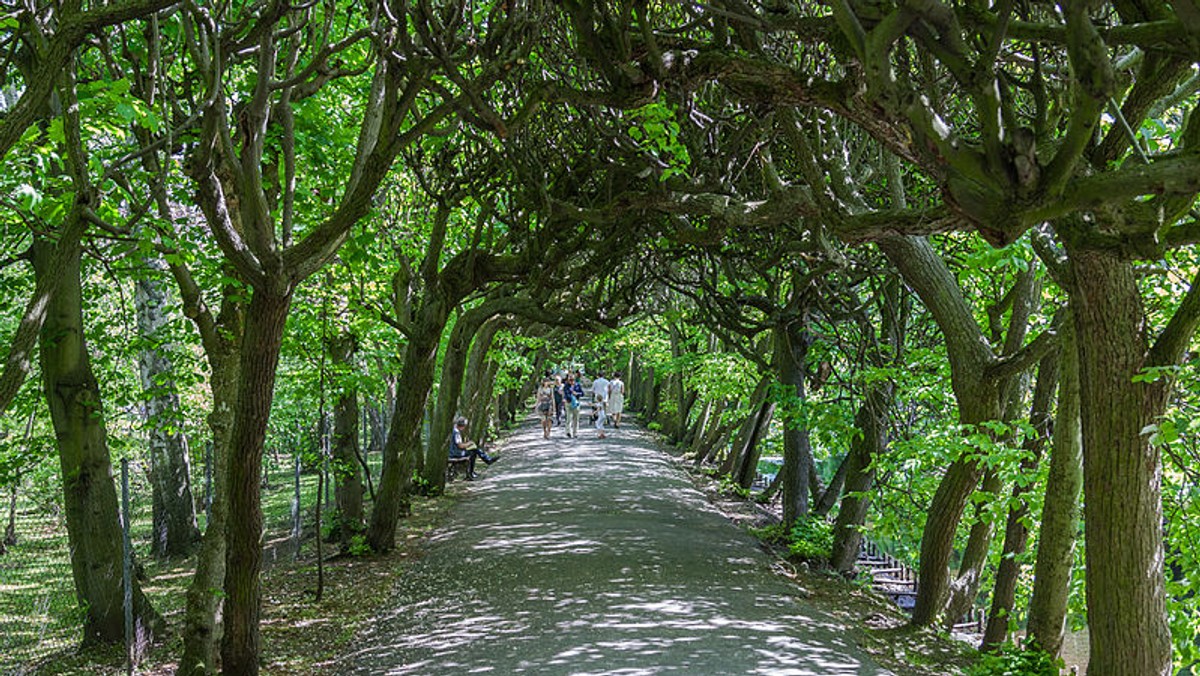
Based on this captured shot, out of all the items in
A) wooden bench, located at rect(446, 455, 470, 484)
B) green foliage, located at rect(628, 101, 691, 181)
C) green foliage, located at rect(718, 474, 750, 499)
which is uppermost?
green foliage, located at rect(628, 101, 691, 181)

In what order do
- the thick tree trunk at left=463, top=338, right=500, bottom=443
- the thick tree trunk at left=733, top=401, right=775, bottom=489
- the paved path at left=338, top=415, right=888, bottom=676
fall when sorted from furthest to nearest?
the thick tree trunk at left=463, top=338, right=500, bottom=443 → the thick tree trunk at left=733, top=401, right=775, bottom=489 → the paved path at left=338, top=415, right=888, bottom=676

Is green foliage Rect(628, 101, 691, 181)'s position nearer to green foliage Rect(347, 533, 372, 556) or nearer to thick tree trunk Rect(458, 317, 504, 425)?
green foliage Rect(347, 533, 372, 556)

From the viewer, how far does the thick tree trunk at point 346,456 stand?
13570mm

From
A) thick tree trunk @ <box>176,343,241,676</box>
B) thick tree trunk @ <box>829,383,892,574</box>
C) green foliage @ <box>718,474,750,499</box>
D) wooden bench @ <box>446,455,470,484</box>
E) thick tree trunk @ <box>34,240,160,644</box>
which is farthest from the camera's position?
wooden bench @ <box>446,455,470,484</box>

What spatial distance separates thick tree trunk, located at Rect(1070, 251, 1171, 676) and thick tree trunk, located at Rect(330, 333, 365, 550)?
30.3 feet

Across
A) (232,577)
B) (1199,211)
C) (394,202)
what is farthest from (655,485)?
(1199,211)

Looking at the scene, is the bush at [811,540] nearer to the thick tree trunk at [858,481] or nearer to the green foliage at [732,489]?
the thick tree trunk at [858,481]

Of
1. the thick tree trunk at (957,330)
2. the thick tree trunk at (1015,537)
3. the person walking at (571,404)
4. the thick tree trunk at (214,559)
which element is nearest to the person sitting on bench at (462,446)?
the person walking at (571,404)

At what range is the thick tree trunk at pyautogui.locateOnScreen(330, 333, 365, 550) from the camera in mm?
13570

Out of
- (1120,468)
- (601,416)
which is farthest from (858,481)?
(601,416)

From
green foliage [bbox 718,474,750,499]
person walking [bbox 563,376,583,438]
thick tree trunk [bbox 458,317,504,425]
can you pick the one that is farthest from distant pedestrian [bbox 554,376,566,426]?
green foliage [bbox 718,474,750,499]

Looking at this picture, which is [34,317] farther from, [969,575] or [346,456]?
[346,456]

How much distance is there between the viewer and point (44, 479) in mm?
20672

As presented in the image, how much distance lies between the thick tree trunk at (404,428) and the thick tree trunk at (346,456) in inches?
21.0
